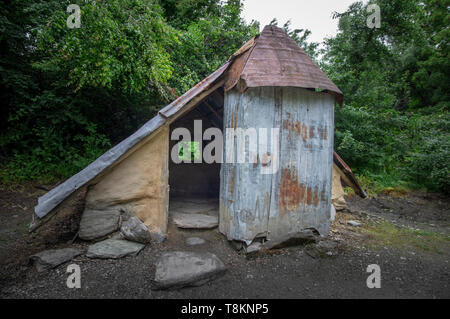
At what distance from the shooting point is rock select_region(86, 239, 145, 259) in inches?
125

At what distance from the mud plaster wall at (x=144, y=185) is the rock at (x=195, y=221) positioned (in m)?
0.40

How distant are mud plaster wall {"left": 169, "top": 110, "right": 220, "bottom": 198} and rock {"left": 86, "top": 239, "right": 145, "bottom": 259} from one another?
361 cm

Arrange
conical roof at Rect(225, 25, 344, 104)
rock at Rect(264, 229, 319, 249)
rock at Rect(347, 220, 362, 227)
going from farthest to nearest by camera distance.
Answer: rock at Rect(347, 220, 362, 227), rock at Rect(264, 229, 319, 249), conical roof at Rect(225, 25, 344, 104)

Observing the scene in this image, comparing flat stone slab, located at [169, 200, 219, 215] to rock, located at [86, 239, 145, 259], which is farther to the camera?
flat stone slab, located at [169, 200, 219, 215]

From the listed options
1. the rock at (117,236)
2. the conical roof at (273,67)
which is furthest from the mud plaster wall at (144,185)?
the conical roof at (273,67)

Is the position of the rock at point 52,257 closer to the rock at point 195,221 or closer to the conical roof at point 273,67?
the rock at point 195,221

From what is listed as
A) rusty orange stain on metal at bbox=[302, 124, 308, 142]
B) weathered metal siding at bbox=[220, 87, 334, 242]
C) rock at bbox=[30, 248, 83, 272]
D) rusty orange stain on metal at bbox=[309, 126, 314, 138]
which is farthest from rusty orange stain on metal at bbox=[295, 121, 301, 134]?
rock at bbox=[30, 248, 83, 272]

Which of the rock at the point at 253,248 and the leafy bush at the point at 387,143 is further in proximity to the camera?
the leafy bush at the point at 387,143

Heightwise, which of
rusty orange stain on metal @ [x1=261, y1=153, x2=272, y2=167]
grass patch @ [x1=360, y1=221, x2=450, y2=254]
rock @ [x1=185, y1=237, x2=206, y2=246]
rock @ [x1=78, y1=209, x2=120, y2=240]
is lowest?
grass patch @ [x1=360, y1=221, x2=450, y2=254]

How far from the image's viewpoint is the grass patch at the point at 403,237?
3.94 m

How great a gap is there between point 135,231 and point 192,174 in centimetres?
420

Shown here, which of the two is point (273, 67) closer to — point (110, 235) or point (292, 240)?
point (292, 240)

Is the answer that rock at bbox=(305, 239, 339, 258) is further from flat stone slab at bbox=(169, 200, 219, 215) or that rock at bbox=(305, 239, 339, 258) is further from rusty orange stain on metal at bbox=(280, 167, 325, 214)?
flat stone slab at bbox=(169, 200, 219, 215)

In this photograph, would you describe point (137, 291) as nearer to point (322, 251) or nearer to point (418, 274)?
point (322, 251)
